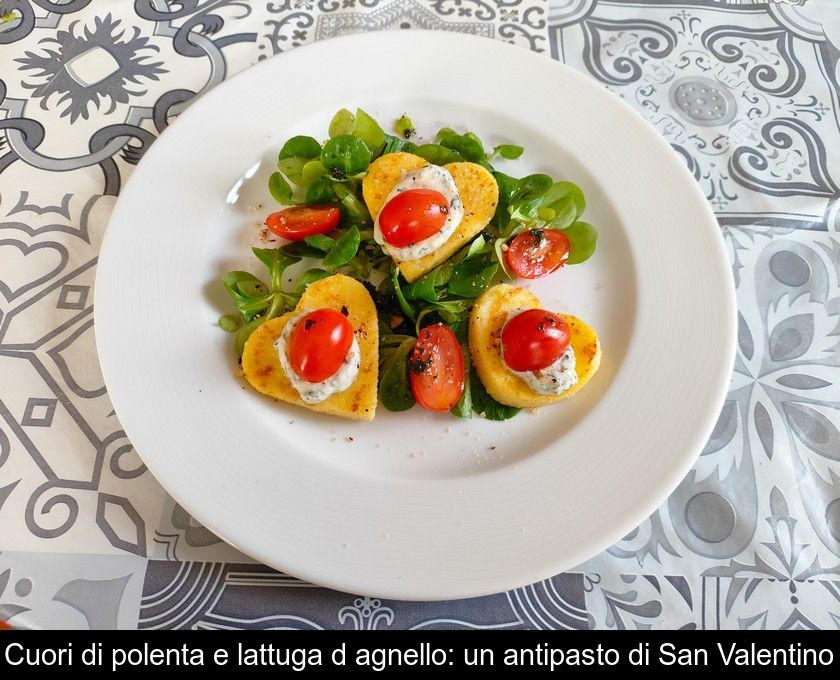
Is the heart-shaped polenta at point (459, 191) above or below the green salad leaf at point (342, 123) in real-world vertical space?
below

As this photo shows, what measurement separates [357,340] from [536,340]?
560mm

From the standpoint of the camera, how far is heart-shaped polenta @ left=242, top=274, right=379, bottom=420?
1976 millimetres

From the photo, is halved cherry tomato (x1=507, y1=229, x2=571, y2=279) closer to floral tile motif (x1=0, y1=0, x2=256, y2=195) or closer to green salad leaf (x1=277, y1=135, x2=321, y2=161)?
green salad leaf (x1=277, y1=135, x2=321, y2=161)

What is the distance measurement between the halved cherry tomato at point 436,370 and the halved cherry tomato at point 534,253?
37 centimetres

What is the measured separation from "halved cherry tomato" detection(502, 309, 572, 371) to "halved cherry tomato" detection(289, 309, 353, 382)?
51 centimetres

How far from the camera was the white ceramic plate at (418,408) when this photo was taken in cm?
177

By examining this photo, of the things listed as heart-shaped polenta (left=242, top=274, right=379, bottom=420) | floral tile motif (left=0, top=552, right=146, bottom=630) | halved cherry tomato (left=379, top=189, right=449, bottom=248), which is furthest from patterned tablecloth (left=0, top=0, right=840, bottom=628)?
halved cherry tomato (left=379, top=189, right=449, bottom=248)

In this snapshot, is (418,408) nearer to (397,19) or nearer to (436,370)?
(436,370)

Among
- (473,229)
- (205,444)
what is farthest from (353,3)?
(205,444)

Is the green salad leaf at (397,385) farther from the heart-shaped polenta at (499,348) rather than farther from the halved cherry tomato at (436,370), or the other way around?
the heart-shaped polenta at (499,348)

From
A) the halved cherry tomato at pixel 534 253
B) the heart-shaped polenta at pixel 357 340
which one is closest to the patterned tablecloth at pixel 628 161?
the heart-shaped polenta at pixel 357 340

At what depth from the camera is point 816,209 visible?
2.67 meters
